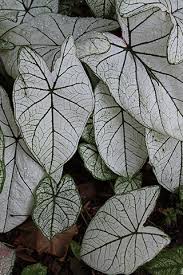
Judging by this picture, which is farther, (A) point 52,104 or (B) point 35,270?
(B) point 35,270

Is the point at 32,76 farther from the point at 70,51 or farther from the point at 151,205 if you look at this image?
the point at 151,205

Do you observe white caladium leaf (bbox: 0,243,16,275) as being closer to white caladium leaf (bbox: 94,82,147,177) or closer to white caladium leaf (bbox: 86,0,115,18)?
white caladium leaf (bbox: 94,82,147,177)

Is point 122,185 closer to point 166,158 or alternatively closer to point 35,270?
point 166,158

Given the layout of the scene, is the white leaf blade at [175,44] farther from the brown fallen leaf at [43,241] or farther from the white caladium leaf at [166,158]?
the brown fallen leaf at [43,241]

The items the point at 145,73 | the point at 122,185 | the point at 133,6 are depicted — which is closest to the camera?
the point at 133,6

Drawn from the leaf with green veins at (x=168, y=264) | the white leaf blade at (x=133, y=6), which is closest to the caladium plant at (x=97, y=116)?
the white leaf blade at (x=133, y=6)

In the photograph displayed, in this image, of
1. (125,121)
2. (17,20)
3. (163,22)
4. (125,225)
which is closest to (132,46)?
(163,22)

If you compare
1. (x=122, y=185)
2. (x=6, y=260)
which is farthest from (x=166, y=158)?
(x=6, y=260)

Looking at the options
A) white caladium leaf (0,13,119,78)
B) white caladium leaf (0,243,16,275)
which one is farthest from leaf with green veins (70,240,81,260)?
white caladium leaf (0,13,119,78)

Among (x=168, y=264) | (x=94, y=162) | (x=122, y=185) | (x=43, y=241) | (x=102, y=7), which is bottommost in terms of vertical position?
(x=168, y=264)
